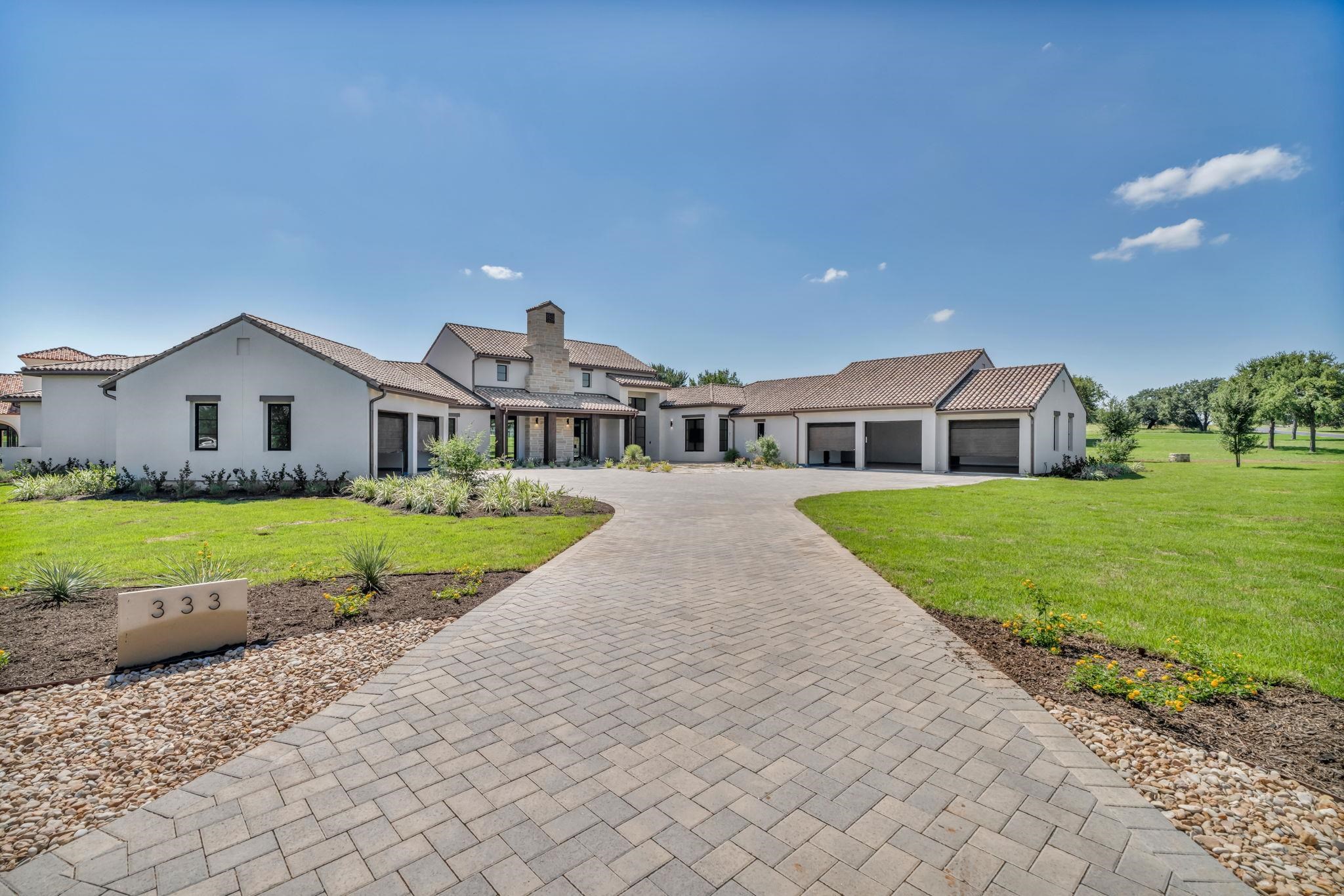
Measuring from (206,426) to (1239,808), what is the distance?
2264 cm

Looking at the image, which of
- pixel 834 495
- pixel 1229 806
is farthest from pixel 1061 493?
pixel 1229 806

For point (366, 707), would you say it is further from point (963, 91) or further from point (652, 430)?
point (652, 430)

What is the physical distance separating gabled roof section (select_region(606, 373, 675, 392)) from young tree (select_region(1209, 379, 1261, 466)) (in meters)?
30.5

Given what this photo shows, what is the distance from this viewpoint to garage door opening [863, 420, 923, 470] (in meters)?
31.4

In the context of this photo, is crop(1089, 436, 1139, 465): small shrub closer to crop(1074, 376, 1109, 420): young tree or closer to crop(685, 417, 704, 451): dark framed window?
crop(685, 417, 704, 451): dark framed window

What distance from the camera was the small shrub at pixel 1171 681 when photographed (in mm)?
3670

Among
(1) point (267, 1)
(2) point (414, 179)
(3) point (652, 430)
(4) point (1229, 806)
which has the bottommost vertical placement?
(4) point (1229, 806)

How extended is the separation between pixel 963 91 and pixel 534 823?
14.1 m

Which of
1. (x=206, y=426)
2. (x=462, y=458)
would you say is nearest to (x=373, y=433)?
(x=462, y=458)

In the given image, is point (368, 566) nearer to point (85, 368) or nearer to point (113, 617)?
point (113, 617)

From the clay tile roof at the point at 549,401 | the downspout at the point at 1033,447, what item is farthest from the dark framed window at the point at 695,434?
the downspout at the point at 1033,447

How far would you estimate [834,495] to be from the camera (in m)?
16.0

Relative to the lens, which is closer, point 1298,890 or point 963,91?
point 1298,890

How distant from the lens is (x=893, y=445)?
32594mm
